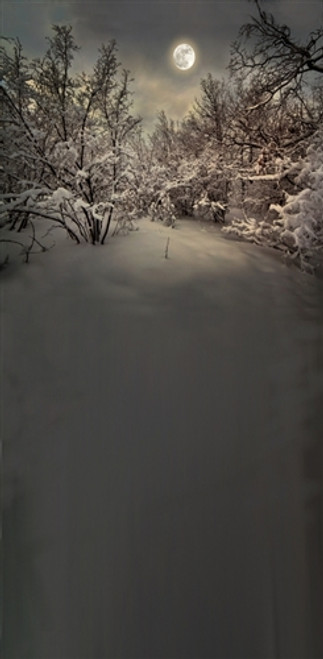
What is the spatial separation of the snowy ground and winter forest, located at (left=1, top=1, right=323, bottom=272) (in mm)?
148

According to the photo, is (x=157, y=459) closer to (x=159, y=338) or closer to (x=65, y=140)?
(x=159, y=338)

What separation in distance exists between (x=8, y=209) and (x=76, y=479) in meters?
0.80

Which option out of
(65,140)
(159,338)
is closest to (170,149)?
(65,140)

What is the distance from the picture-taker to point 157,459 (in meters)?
0.92

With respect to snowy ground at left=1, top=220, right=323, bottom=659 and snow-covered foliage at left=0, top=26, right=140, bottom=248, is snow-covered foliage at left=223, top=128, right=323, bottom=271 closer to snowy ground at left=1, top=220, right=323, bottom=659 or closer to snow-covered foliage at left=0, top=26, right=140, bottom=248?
snowy ground at left=1, top=220, right=323, bottom=659

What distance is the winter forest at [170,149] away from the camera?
1070 millimetres

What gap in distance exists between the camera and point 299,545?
36.6 inches

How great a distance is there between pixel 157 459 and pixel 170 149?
107 centimetres

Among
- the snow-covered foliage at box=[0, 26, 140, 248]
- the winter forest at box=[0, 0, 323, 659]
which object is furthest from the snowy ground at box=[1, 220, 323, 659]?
the snow-covered foliage at box=[0, 26, 140, 248]

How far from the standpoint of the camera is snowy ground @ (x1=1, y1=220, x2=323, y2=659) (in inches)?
32.2

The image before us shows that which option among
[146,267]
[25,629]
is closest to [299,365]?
[146,267]

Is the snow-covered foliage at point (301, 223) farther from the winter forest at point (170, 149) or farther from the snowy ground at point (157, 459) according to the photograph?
the snowy ground at point (157, 459)

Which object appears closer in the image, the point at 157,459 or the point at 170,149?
the point at 157,459

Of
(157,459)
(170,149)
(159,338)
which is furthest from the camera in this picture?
(170,149)
